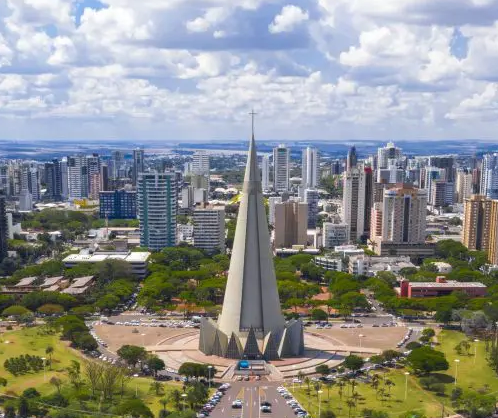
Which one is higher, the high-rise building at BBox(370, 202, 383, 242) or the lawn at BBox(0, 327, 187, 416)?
the high-rise building at BBox(370, 202, 383, 242)

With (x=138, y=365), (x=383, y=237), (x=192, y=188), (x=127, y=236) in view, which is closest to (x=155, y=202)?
(x=127, y=236)

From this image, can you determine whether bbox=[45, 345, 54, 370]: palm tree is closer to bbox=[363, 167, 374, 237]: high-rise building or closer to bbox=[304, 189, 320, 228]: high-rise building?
bbox=[363, 167, 374, 237]: high-rise building

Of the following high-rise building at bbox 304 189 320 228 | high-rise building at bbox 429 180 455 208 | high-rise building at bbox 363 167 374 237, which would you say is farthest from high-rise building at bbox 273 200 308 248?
high-rise building at bbox 429 180 455 208

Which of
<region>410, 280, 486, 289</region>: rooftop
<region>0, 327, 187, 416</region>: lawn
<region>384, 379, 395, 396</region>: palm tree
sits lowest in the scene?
<region>0, 327, 187, 416</region>: lawn

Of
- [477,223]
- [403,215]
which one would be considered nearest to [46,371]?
[403,215]

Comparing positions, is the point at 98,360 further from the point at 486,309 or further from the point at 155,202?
the point at 155,202

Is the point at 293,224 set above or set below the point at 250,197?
below
